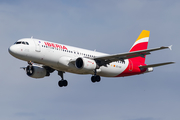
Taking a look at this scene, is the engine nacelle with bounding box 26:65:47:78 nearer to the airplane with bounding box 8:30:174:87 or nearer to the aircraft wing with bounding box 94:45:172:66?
the airplane with bounding box 8:30:174:87

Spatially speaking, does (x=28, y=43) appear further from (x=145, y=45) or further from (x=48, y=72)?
(x=145, y=45)

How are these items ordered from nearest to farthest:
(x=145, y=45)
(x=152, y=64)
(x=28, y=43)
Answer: (x=28, y=43), (x=152, y=64), (x=145, y=45)

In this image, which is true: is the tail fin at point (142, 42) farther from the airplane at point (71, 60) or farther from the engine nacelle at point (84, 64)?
the engine nacelle at point (84, 64)

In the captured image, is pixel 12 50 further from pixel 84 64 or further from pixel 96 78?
pixel 96 78

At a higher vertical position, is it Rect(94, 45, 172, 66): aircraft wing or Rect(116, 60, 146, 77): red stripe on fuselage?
Rect(116, 60, 146, 77): red stripe on fuselage

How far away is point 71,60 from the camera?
4616 centimetres

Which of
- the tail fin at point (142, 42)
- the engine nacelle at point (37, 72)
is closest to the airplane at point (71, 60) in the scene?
the engine nacelle at point (37, 72)

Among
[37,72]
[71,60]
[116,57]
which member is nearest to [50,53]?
[71,60]

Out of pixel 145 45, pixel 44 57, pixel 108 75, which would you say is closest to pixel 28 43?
pixel 44 57

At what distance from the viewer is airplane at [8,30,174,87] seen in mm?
44188

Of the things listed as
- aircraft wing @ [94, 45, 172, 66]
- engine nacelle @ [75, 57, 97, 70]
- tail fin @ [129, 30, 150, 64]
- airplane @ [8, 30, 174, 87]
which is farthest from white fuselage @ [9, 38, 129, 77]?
tail fin @ [129, 30, 150, 64]

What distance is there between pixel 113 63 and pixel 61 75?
24.9 ft

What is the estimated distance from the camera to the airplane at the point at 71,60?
4419cm

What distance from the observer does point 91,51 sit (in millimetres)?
49969
